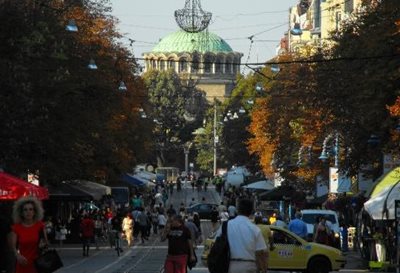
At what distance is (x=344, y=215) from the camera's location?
61.2 m

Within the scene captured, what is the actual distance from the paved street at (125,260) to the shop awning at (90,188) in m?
2.93

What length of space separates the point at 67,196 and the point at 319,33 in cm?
6361

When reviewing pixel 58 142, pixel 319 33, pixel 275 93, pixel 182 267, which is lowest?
pixel 182 267

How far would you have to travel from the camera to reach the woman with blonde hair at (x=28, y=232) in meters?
16.3

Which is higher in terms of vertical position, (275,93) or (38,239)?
(275,93)

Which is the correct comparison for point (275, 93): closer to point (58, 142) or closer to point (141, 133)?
point (141, 133)

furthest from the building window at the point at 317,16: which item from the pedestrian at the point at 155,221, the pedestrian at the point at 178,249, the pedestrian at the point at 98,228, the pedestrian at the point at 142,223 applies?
the pedestrian at the point at 178,249

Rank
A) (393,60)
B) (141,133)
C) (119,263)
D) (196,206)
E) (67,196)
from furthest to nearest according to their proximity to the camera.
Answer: (196,206)
(141,133)
(67,196)
(119,263)
(393,60)

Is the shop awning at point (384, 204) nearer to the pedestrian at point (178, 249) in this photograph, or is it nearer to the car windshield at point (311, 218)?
the car windshield at point (311, 218)

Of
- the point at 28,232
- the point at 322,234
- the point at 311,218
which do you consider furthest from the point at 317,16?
the point at 28,232

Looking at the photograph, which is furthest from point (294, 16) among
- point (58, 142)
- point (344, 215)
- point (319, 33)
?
point (58, 142)

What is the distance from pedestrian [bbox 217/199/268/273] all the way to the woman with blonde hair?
2156mm

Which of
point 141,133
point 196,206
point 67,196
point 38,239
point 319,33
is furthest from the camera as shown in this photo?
point 319,33

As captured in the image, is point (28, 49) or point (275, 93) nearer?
point (28, 49)
